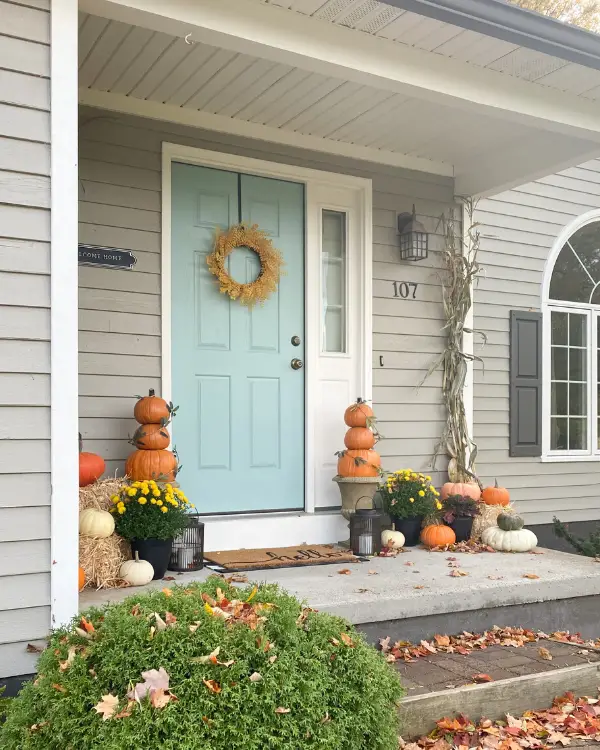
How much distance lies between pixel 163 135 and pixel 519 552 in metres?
3.31

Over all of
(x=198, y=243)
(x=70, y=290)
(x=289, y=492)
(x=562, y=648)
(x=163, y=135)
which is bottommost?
(x=562, y=648)

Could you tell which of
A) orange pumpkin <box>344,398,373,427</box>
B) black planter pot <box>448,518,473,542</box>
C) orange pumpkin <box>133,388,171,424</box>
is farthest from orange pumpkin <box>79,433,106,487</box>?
black planter pot <box>448,518,473,542</box>

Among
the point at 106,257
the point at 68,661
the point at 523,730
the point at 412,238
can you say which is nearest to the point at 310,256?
the point at 412,238

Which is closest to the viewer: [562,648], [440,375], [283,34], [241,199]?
[283,34]

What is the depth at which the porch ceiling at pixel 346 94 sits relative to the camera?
3287 mm

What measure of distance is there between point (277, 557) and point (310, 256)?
1.93m

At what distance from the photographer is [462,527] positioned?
4855 millimetres

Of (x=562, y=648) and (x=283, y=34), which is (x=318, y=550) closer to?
(x=562, y=648)

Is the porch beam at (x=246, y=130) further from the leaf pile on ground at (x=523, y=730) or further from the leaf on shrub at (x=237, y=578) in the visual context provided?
the leaf pile on ground at (x=523, y=730)

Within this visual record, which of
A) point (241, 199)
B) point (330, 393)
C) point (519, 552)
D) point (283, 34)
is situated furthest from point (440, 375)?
point (283, 34)

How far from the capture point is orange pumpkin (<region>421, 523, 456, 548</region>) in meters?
4.64

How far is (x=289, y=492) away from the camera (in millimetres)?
4754

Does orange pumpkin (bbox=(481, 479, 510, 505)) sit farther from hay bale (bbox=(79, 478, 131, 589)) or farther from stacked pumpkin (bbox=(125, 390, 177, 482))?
hay bale (bbox=(79, 478, 131, 589))

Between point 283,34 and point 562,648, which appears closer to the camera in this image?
point 283,34
